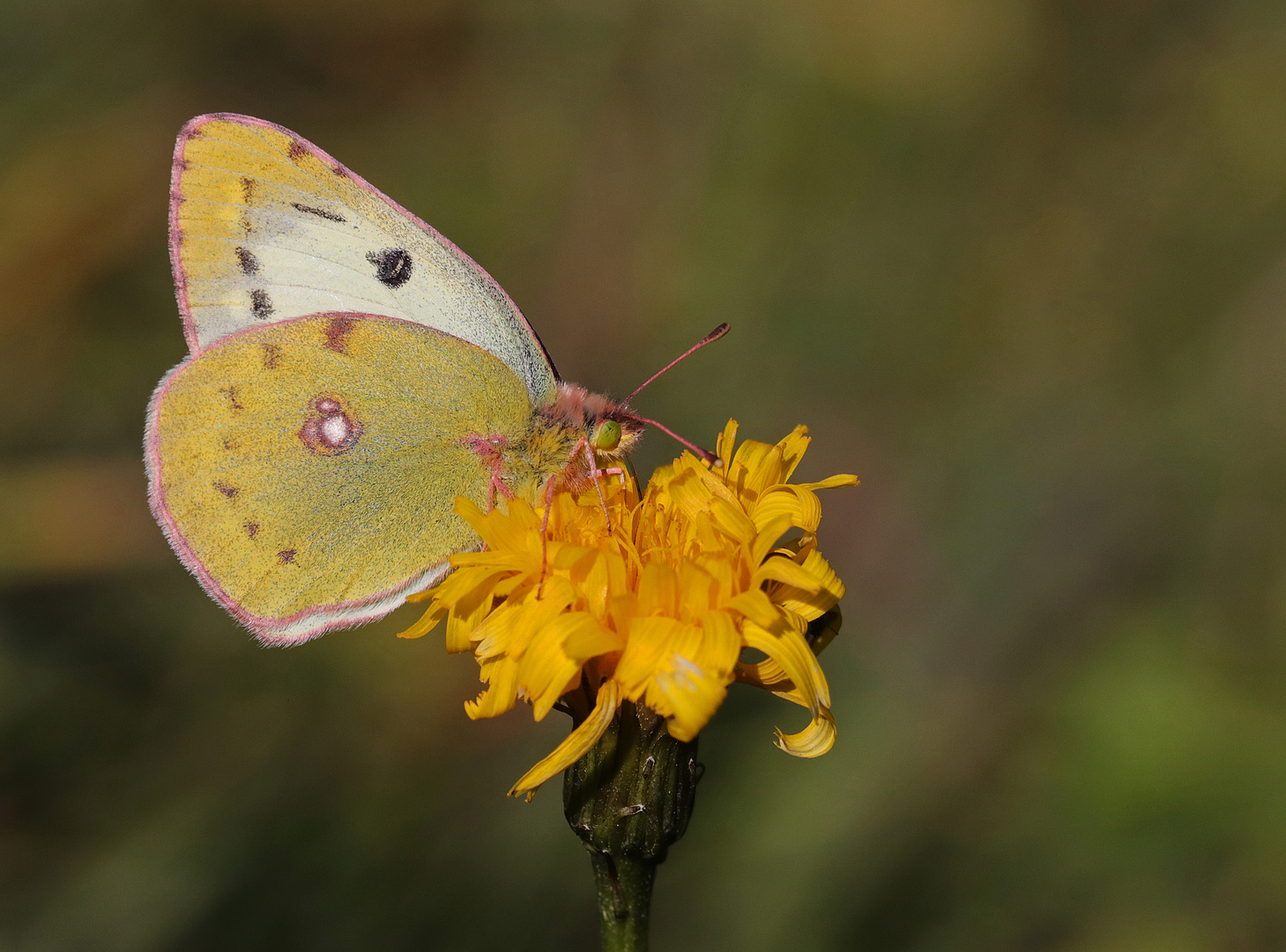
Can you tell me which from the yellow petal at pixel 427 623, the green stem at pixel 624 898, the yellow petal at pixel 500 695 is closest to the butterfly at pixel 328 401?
the yellow petal at pixel 427 623

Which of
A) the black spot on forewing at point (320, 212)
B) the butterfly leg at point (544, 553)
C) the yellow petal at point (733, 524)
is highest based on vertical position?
the yellow petal at point (733, 524)

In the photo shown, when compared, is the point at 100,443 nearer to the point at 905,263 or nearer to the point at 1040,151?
the point at 905,263

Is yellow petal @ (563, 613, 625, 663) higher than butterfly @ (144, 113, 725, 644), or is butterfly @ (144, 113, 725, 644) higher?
yellow petal @ (563, 613, 625, 663)

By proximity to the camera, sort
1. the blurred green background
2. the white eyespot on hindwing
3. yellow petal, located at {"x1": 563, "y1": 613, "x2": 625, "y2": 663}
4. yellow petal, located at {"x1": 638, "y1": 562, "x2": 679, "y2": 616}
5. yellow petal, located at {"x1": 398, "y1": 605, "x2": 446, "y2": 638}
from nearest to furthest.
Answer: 1. yellow petal, located at {"x1": 563, "y1": 613, "x2": 625, "y2": 663}
2. yellow petal, located at {"x1": 638, "y1": 562, "x2": 679, "y2": 616}
3. yellow petal, located at {"x1": 398, "y1": 605, "x2": 446, "y2": 638}
4. the white eyespot on hindwing
5. the blurred green background

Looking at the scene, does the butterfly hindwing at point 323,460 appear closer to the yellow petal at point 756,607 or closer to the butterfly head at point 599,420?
the butterfly head at point 599,420

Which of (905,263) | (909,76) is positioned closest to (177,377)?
(905,263)

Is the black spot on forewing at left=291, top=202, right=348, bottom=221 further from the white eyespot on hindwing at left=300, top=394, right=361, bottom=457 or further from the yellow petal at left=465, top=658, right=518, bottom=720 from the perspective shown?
the yellow petal at left=465, top=658, right=518, bottom=720

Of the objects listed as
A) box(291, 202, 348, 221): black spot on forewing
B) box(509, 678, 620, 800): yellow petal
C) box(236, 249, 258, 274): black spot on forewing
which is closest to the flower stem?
box(509, 678, 620, 800): yellow petal
